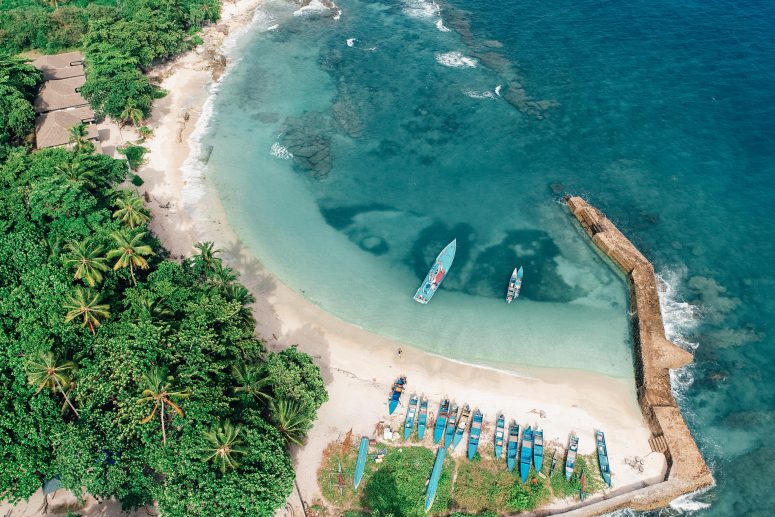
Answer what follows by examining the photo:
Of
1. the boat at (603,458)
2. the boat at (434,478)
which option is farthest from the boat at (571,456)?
the boat at (434,478)

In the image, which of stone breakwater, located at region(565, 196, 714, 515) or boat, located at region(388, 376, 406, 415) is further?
boat, located at region(388, 376, 406, 415)

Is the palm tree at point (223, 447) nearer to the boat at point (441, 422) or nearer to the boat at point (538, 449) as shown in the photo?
the boat at point (441, 422)

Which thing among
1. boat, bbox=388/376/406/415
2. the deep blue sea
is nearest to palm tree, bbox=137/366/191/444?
→ boat, bbox=388/376/406/415

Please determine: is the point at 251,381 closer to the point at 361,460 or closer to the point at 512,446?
the point at 361,460

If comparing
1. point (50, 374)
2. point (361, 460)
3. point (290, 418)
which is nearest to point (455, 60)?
point (361, 460)

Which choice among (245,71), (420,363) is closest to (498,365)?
(420,363)

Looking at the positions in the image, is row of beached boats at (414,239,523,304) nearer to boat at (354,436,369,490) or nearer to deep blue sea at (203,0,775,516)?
deep blue sea at (203,0,775,516)

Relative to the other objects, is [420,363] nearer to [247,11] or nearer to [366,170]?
[366,170]
